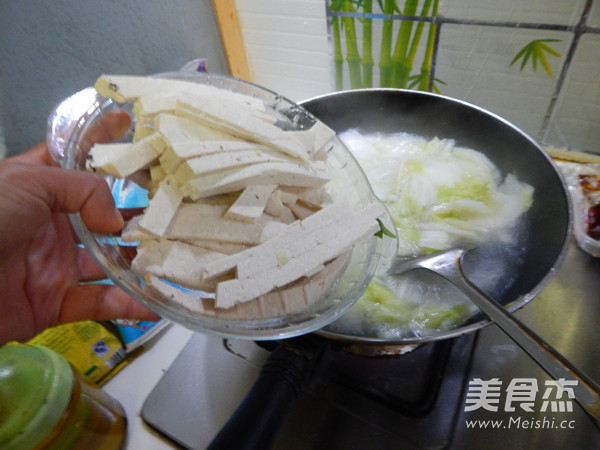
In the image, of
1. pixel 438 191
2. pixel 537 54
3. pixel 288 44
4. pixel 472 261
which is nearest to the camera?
pixel 472 261

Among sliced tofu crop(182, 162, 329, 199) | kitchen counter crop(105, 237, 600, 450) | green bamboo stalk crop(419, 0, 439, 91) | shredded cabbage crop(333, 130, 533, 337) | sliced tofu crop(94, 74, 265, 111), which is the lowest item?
kitchen counter crop(105, 237, 600, 450)

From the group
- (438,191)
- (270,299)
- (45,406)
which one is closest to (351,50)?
(438,191)

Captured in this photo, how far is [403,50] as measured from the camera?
1.25 meters

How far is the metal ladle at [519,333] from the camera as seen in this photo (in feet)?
1.61

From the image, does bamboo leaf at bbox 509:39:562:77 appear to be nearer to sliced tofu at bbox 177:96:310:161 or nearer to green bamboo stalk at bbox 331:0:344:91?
green bamboo stalk at bbox 331:0:344:91

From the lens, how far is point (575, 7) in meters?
0.96

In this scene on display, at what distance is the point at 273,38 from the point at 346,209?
3.63 ft

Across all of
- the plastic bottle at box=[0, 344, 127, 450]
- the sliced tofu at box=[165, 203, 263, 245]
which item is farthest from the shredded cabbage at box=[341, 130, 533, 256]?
the plastic bottle at box=[0, 344, 127, 450]

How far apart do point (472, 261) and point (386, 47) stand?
792 mm

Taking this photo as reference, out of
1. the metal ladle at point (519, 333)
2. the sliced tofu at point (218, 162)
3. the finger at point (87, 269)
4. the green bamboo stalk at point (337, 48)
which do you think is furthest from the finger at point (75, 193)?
the green bamboo stalk at point (337, 48)

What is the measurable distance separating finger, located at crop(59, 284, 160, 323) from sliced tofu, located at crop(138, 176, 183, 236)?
0.24 metres

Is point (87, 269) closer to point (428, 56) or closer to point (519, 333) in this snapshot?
point (519, 333)

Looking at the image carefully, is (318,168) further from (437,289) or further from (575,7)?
(575,7)

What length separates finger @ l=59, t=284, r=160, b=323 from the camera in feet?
2.28
